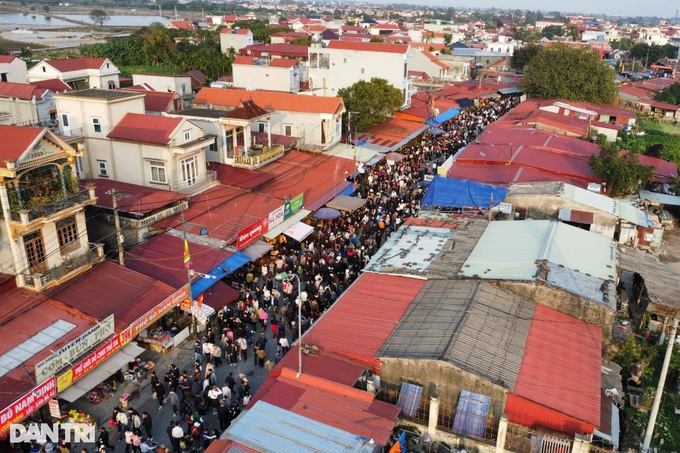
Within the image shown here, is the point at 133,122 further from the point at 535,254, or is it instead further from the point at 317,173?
the point at 535,254

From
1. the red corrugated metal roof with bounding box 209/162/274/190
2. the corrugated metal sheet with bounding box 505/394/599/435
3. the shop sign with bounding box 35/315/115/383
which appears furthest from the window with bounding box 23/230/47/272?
the corrugated metal sheet with bounding box 505/394/599/435

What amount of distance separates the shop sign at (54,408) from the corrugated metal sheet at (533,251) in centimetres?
1163

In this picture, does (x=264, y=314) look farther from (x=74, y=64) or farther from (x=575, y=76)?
(x=575, y=76)

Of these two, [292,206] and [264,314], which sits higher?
[292,206]

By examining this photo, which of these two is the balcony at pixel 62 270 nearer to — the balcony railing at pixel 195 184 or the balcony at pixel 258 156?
the balcony railing at pixel 195 184

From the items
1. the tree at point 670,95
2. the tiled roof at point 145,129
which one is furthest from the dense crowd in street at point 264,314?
the tree at point 670,95

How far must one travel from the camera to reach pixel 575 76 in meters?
51.3

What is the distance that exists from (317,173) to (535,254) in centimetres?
1374

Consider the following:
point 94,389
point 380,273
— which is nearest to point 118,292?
point 94,389

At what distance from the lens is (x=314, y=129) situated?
32.9 m

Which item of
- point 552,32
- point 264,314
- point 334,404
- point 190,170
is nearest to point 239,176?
point 190,170

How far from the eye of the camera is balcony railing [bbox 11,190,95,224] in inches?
584

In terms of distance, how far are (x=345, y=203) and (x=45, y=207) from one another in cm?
1380

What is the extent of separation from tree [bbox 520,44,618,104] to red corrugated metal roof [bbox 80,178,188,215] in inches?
1662
